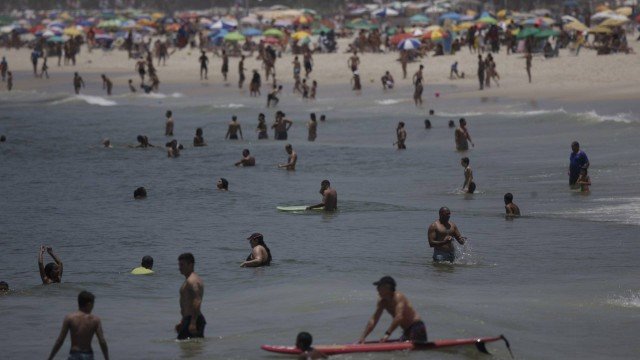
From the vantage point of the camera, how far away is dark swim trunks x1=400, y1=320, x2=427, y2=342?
11922mm

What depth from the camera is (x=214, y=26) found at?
235 feet

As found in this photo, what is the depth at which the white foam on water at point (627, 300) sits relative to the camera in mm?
15114

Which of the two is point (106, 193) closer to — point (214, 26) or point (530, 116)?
point (530, 116)

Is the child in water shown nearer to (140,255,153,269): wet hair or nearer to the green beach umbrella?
(140,255,153,269): wet hair

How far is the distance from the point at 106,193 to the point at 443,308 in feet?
49.3

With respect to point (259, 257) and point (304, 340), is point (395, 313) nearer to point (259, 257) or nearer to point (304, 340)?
point (304, 340)

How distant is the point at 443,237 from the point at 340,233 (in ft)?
13.9

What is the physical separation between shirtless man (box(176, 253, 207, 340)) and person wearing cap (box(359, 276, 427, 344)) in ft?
6.12

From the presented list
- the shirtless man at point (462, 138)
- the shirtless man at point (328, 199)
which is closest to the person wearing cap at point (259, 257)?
the shirtless man at point (328, 199)

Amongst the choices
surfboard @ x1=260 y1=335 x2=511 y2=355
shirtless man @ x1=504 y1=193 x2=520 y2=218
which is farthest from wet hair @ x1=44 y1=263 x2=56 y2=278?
shirtless man @ x1=504 y1=193 x2=520 y2=218

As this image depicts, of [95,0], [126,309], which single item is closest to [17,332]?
[126,309]

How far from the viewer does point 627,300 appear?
50.3 feet

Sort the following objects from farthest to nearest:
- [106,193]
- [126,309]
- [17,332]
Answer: [106,193] < [126,309] < [17,332]

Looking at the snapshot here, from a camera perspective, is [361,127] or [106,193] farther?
[361,127]
